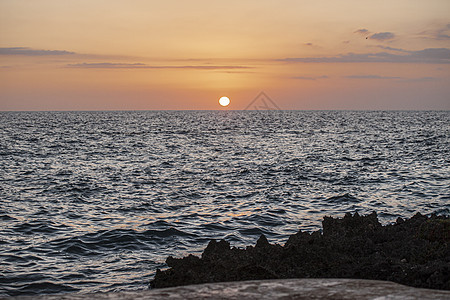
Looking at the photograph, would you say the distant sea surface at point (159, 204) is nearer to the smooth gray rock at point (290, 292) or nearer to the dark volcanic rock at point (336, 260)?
the dark volcanic rock at point (336, 260)

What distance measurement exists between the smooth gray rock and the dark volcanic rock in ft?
6.11

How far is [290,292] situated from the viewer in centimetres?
634

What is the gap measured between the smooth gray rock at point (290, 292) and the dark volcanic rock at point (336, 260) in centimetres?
186

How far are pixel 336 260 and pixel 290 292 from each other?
12.3 ft

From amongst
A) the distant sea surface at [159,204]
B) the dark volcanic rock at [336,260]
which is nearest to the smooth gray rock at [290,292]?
the dark volcanic rock at [336,260]

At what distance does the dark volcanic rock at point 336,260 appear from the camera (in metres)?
8.72

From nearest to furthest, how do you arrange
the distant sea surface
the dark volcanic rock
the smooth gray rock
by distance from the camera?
the smooth gray rock, the dark volcanic rock, the distant sea surface

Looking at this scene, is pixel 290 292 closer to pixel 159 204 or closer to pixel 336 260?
pixel 336 260

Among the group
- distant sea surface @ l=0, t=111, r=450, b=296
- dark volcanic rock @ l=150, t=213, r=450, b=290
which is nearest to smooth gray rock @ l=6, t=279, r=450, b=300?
dark volcanic rock @ l=150, t=213, r=450, b=290

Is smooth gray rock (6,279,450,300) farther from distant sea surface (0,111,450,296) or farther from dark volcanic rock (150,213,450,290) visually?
distant sea surface (0,111,450,296)

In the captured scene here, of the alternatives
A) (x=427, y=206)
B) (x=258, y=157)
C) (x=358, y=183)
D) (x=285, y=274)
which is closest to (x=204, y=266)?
(x=285, y=274)

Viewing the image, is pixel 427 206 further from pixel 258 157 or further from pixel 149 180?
pixel 258 157

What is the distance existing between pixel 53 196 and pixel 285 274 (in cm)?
1558

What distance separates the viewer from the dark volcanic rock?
8.72 m
